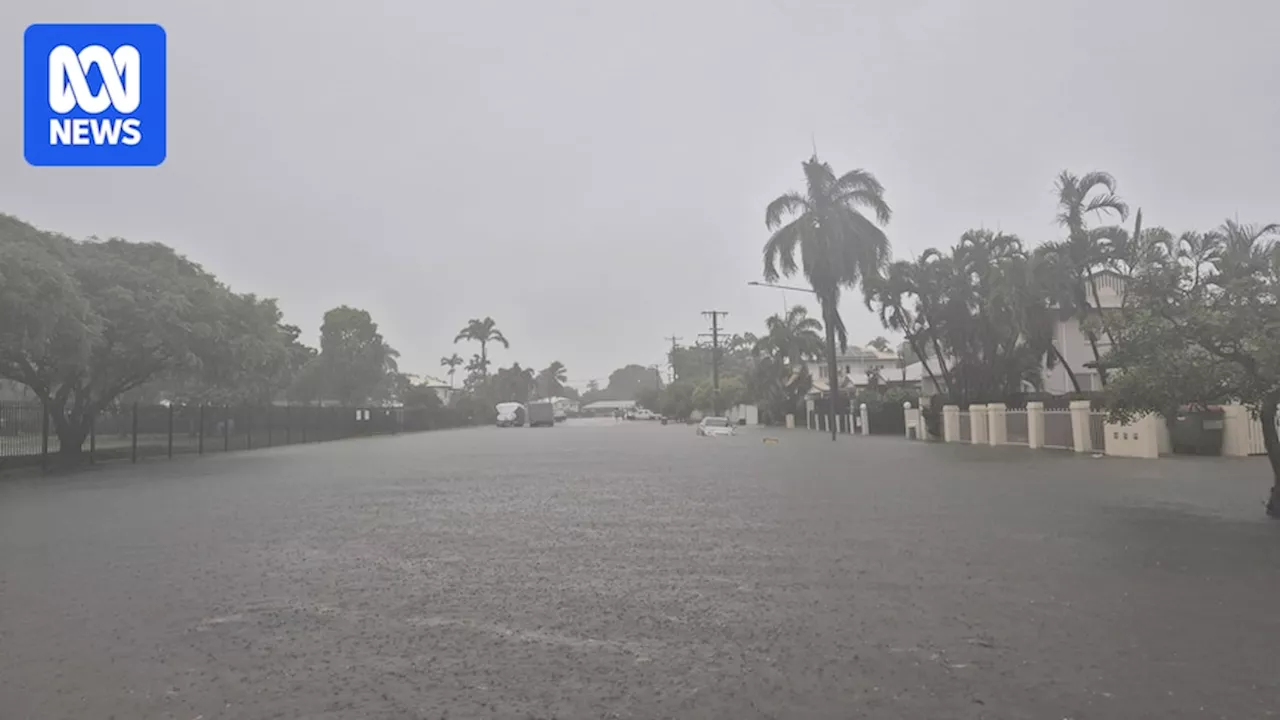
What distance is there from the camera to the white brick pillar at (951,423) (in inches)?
1417

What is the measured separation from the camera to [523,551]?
961 cm

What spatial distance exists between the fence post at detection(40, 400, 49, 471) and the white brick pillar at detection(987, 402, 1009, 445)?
29310 millimetres

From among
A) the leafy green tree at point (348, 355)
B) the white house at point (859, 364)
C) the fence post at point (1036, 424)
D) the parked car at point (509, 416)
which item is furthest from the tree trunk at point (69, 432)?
the white house at point (859, 364)

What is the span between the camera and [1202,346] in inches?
408

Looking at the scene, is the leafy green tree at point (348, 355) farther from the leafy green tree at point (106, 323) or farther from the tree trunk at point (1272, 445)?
the tree trunk at point (1272, 445)

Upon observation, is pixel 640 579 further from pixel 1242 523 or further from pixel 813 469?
pixel 813 469

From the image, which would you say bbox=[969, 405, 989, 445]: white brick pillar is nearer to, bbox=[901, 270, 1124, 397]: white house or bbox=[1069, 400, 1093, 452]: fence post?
bbox=[1069, 400, 1093, 452]: fence post

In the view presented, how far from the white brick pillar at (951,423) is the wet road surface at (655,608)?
21.9 metres

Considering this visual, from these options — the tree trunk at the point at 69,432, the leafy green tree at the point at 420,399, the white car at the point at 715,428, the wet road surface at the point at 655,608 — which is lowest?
the wet road surface at the point at 655,608

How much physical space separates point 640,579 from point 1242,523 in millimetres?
7392

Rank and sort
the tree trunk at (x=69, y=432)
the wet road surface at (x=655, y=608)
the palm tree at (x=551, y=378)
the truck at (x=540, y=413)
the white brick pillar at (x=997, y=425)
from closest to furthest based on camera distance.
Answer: the wet road surface at (x=655, y=608) → the tree trunk at (x=69, y=432) → the white brick pillar at (x=997, y=425) → the truck at (x=540, y=413) → the palm tree at (x=551, y=378)

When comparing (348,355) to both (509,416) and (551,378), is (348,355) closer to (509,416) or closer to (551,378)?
(509,416)

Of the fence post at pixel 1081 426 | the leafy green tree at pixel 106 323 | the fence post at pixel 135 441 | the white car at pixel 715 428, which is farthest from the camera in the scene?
the white car at pixel 715 428

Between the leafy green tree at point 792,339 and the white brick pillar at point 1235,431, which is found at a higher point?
the leafy green tree at point 792,339
